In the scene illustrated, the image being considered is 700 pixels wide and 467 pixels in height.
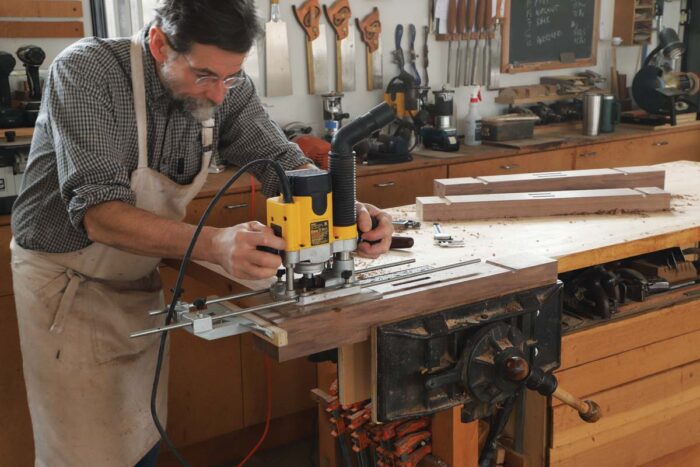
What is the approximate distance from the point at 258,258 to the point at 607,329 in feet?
3.67

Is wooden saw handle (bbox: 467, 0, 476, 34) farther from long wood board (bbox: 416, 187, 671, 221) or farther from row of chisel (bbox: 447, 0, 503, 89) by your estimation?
long wood board (bbox: 416, 187, 671, 221)

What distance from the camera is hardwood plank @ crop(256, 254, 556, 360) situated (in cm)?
145

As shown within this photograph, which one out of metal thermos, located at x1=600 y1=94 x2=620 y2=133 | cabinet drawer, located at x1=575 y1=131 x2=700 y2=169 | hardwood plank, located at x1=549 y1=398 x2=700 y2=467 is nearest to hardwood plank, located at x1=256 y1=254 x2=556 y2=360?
hardwood plank, located at x1=549 y1=398 x2=700 y2=467

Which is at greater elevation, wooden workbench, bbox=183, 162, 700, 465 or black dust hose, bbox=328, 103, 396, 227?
black dust hose, bbox=328, 103, 396, 227

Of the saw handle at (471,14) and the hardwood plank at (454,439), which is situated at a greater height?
the saw handle at (471,14)

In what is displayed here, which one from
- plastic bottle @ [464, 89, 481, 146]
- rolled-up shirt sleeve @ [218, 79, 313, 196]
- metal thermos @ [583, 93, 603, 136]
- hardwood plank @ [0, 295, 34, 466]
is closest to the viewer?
rolled-up shirt sleeve @ [218, 79, 313, 196]

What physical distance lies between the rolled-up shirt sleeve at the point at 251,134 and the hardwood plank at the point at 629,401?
0.94 meters

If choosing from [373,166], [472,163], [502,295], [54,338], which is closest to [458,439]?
[502,295]

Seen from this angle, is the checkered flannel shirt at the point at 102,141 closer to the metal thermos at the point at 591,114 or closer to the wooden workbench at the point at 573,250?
the wooden workbench at the point at 573,250

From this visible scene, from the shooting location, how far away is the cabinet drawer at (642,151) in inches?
161

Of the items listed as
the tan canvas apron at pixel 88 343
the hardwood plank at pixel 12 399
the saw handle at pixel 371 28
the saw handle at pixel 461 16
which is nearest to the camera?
the tan canvas apron at pixel 88 343

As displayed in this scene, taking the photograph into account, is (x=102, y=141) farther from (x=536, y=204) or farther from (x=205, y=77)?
(x=536, y=204)

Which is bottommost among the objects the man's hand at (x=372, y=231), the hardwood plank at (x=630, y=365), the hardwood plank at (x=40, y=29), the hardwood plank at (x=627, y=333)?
the hardwood plank at (x=630, y=365)

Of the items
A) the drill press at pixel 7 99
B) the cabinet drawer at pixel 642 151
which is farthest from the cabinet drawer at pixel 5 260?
the cabinet drawer at pixel 642 151
